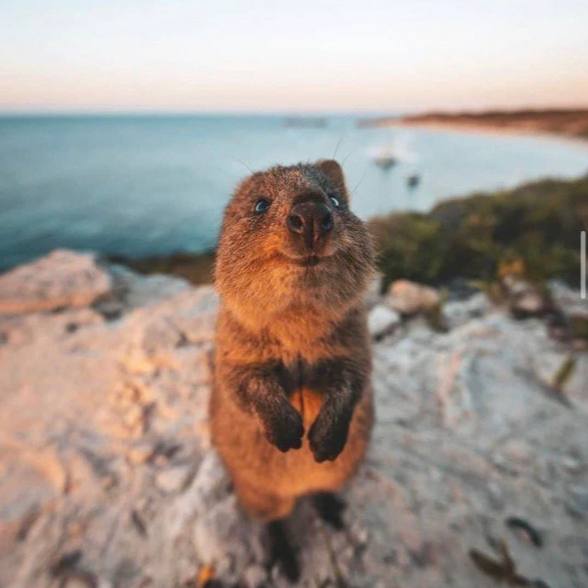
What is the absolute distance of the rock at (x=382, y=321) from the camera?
566 cm

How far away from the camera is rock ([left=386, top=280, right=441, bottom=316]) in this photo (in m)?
6.12

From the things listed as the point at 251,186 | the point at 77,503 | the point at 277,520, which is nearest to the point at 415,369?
the point at 277,520

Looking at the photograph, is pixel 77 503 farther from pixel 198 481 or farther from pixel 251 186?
pixel 251 186

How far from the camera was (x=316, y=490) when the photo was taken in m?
3.24

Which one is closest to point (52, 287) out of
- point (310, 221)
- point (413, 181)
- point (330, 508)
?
point (330, 508)

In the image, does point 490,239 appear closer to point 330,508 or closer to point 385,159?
point 330,508

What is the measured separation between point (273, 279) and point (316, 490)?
2.18 metres

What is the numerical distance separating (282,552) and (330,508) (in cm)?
53

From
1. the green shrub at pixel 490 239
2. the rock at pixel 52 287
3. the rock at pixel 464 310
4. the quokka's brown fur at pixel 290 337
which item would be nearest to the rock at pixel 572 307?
the green shrub at pixel 490 239

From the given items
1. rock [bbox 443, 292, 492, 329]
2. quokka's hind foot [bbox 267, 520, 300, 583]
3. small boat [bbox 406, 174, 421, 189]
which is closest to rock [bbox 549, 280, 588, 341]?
rock [bbox 443, 292, 492, 329]

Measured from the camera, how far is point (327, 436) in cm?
235

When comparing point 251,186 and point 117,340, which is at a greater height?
point 251,186

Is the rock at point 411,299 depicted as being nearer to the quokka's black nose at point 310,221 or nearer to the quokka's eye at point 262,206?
the quokka's eye at point 262,206

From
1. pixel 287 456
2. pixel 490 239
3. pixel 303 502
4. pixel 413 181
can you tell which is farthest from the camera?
pixel 413 181
